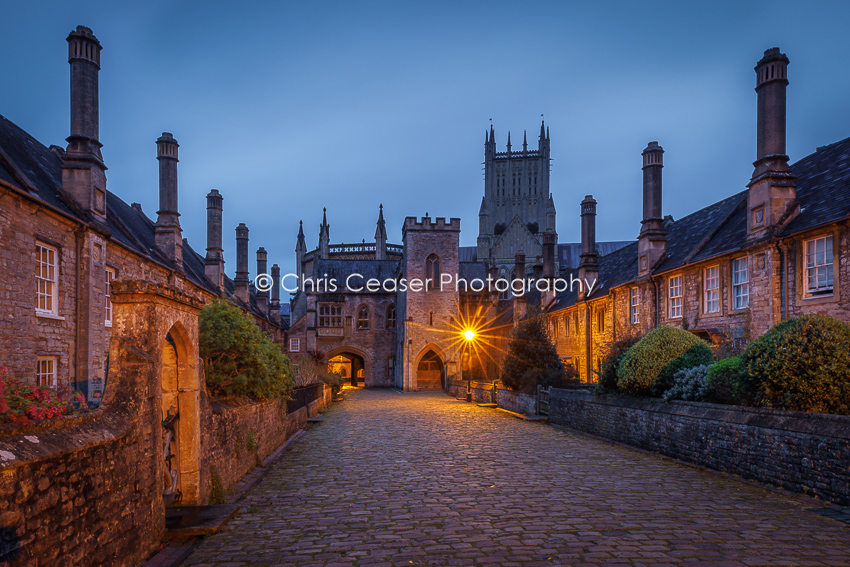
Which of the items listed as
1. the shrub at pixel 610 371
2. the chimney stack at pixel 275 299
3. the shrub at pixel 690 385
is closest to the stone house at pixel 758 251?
the shrub at pixel 610 371

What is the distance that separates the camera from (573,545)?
225 inches

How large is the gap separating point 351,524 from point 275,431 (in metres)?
6.20

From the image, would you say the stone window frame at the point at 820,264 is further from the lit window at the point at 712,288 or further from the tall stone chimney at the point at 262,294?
the tall stone chimney at the point at 262,294

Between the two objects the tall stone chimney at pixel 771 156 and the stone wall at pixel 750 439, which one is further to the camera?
the tall stone chimney at pixel 771 156

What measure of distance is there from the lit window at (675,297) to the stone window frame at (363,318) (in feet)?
93.3

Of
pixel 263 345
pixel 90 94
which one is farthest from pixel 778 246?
pixel 90 94

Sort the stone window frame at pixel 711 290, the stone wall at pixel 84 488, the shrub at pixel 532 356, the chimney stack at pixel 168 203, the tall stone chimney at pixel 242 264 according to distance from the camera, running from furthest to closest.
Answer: the tall stone chimney at pixel 242 264
the chimney stack at pixel 168 203
the shrub at pixel 532 356
the stone window frame at pixel 711 290
the stone wall at pixel 84 488

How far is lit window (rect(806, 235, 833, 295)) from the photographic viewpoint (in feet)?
44.6

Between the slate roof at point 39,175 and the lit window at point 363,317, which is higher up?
the slate roof at point 39,175

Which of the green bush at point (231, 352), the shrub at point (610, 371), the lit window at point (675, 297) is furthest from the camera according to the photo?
the lit window at point (675, 297)

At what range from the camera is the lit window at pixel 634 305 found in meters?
23.0

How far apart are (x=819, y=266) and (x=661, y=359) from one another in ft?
17.4

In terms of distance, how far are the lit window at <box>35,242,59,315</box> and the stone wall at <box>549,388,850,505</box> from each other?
48.2ft

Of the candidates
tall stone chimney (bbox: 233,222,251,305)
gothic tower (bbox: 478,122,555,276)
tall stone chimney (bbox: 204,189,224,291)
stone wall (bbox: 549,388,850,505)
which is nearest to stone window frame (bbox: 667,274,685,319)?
stone wall (bbox: 549,388,850,505)
